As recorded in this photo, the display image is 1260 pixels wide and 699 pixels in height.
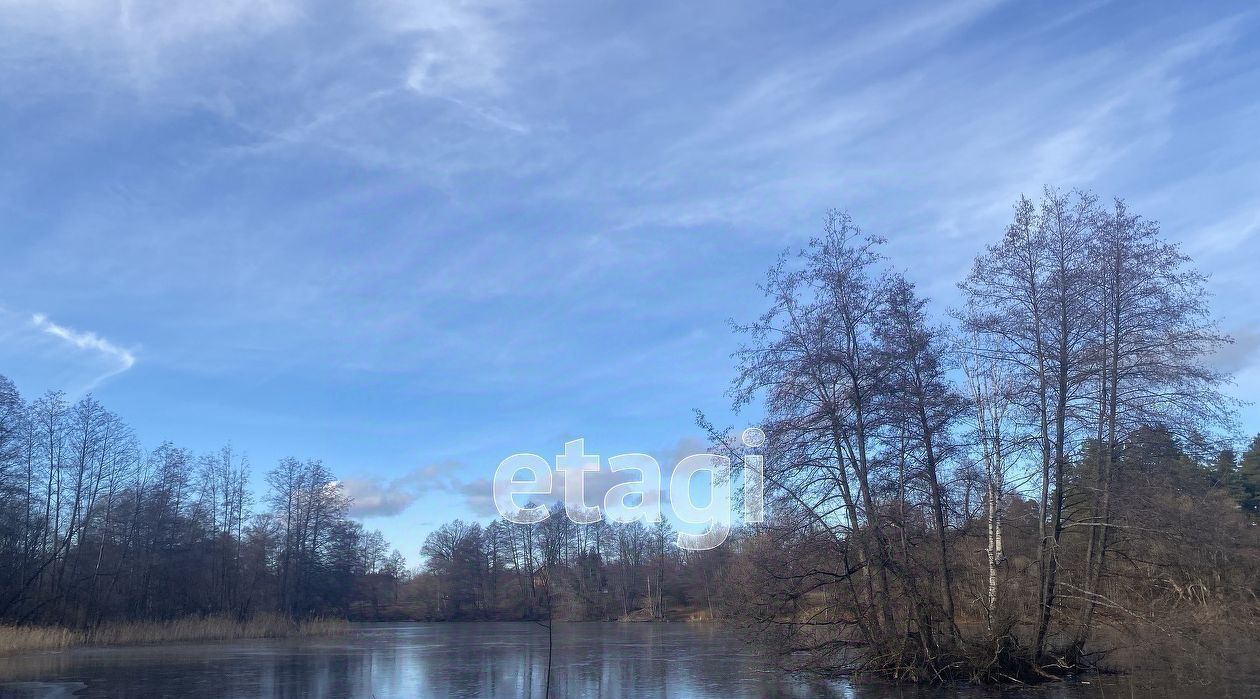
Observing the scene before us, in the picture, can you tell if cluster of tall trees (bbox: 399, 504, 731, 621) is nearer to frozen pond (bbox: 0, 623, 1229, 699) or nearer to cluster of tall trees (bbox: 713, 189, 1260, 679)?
frozen pond (bbox: 0, 623, 1229, 699)

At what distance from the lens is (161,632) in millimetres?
41344

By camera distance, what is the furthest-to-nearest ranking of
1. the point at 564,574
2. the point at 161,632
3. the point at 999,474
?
the point at 564,574, the point at 161,632, the point at 999,474

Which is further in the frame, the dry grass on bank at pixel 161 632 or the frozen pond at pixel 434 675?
the dry grass on bank at pixel 161 632

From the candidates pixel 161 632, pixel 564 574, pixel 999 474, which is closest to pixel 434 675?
pixel 999 474

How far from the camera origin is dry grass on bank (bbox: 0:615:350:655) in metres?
32.4

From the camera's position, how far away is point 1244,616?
20.1m

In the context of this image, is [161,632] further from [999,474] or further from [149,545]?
[999,474]

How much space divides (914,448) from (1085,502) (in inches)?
154

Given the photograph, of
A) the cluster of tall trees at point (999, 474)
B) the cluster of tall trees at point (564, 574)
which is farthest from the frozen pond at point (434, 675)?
the cluster of tall trees at point (564, 574)

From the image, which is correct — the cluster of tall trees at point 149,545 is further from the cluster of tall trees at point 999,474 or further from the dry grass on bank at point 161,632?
the cluster of tall trees at point 999,474

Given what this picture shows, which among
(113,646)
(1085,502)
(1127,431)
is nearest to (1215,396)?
(1127,431)

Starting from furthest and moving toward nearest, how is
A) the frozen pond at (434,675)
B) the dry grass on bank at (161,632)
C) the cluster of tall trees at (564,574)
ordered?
the cluster of tall trees at (564,574)
the dry grass on bank at (161,632)
the frozen pond at (434,675)

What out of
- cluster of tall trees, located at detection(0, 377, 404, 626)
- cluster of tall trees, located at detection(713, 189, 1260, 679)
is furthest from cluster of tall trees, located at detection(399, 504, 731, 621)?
cluster of tall trees, located at detection(713, 189, 1260, 679)

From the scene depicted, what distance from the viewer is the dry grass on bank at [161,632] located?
1275 inches
